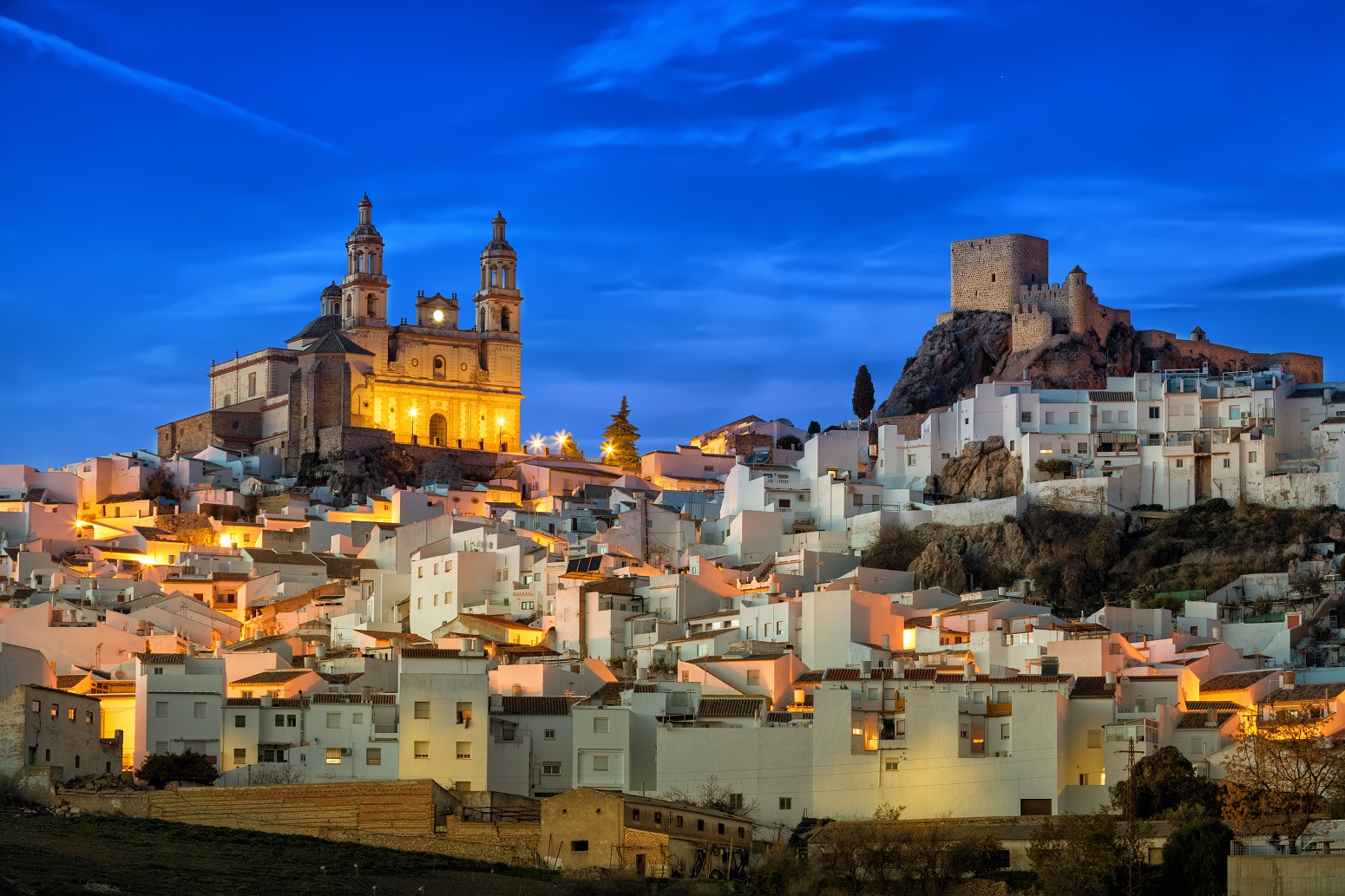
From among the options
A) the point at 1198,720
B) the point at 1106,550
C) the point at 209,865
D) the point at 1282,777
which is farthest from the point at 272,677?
the point at 1106,550

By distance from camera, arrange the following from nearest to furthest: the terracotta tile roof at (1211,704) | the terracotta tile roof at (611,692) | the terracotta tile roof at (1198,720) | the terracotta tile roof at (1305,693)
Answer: the terracotta tile roof at (1198,720)
the terracotta tile roof at (1305,693)
the terracotta tile roof at (1211,704)
the terracotta tile roof at (611,692)

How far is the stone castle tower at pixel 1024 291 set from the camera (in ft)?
295

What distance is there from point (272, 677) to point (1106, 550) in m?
26.4

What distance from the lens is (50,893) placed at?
1510 inches

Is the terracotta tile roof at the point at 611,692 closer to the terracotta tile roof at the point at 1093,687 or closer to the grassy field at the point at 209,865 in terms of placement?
the grassy field at the point at 209,865

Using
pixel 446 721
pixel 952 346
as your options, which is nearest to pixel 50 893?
pixel 446 721

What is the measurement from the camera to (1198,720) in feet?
161

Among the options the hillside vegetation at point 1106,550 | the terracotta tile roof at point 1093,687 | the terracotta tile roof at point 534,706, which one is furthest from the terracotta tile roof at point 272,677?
the hillside vegetation at point 1106,550

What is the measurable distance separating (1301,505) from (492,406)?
4123 centimetres

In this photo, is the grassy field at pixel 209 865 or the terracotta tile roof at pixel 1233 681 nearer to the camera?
the grassy field at pixel 209 865

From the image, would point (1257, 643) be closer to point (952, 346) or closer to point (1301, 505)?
point (1301, 505)

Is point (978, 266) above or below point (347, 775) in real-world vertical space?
above

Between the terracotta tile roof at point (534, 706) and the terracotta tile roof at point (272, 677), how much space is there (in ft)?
18.4

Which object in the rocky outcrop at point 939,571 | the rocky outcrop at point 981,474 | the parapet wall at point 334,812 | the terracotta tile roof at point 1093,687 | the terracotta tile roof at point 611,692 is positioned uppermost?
the rocky outcrop at point 981,474
